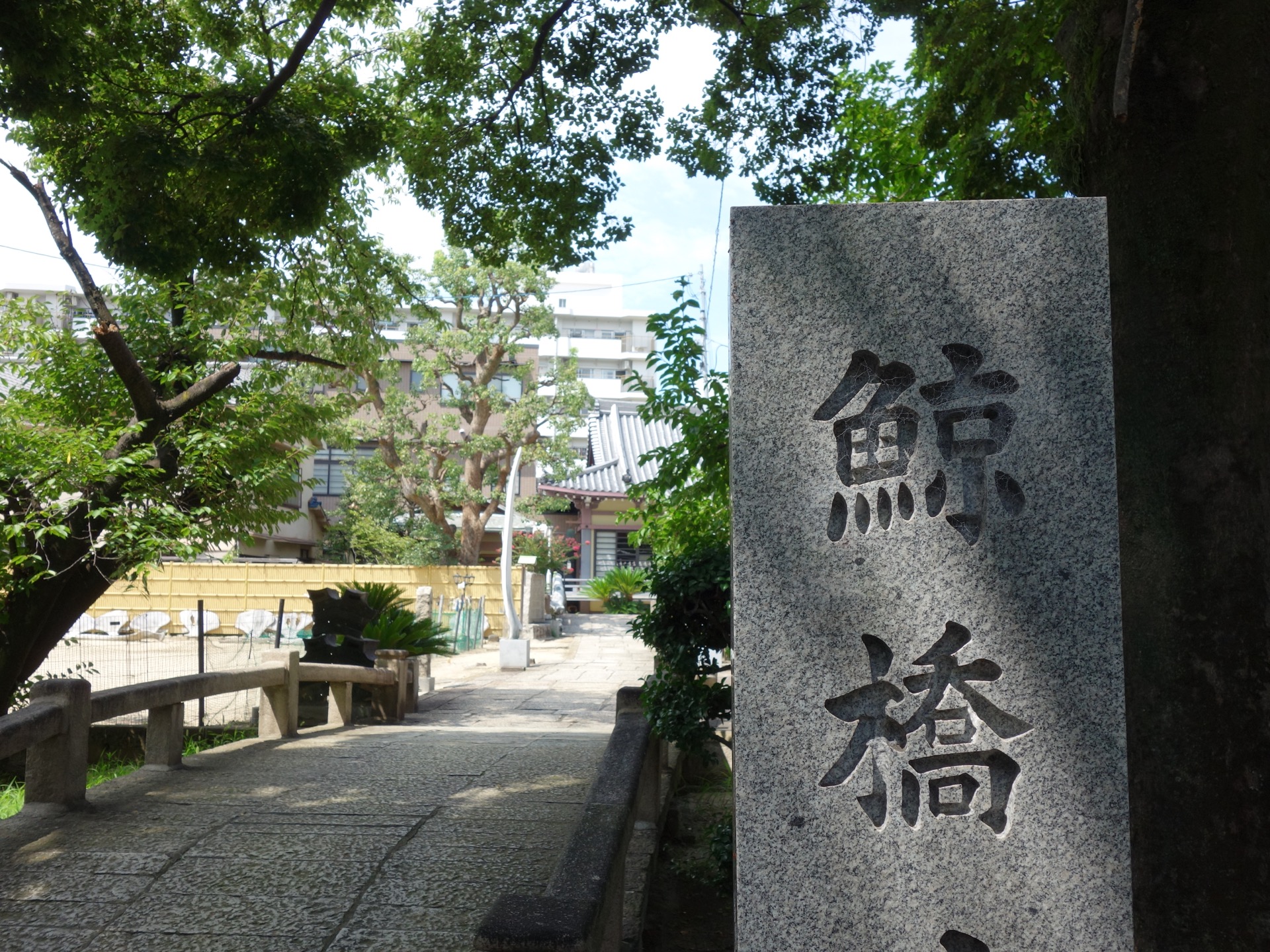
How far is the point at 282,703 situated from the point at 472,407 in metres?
17.1

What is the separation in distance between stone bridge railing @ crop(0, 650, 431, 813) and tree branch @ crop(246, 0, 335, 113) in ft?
12.9

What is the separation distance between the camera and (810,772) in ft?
9.05

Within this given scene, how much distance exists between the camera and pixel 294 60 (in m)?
6.71

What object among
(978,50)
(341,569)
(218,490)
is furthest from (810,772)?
(341,569)

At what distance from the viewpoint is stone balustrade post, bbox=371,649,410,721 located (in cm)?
1096

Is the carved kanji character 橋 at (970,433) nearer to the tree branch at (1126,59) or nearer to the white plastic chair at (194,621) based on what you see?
the tree branch at (1126,59)

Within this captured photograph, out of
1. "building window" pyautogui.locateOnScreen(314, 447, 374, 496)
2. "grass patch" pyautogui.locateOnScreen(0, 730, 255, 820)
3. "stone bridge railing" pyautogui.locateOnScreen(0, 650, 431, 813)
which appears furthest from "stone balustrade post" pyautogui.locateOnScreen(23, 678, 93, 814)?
"building window" pyautogui.locateOnScreen(314, 447, 374, 496)

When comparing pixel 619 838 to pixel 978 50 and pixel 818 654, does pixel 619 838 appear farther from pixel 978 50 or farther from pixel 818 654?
pixel 978 50

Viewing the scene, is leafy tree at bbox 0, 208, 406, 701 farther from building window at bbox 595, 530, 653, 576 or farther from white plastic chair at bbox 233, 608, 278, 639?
building window at bbox 595, 530, 653, 576

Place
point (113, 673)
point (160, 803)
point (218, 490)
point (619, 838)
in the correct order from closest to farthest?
point (619, 838)
point (160, 803)
point (218, 490)
point (113, 673)

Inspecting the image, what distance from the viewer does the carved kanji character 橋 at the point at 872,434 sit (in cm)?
285

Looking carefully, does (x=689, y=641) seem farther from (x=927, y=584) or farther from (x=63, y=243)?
(x=63, y=243)

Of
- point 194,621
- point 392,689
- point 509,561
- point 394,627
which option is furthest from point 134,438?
point 194,621

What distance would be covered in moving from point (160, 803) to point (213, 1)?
6035 millimetres
